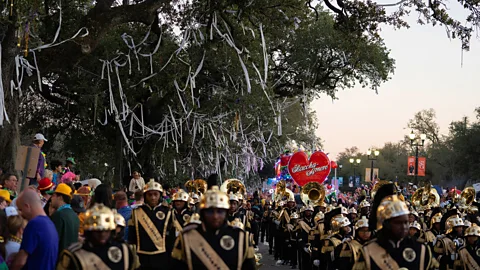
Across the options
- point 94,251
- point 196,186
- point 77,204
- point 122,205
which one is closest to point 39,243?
point 94,251

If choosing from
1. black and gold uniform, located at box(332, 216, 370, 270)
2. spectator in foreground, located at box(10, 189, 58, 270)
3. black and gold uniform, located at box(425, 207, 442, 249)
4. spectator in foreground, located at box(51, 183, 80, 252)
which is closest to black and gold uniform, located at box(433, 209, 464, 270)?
black and gold uniform, located at box(425, 207, 442, 249)

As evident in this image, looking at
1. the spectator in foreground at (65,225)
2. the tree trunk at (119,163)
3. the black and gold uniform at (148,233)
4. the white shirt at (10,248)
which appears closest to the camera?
the white shirt at (10,248)

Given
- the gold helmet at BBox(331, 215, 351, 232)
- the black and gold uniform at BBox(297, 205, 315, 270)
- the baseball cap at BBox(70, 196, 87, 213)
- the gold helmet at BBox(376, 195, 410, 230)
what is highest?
the gold helmet at BBox(376, 195, 410, 230)

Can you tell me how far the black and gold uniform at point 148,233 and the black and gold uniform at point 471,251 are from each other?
4153mm

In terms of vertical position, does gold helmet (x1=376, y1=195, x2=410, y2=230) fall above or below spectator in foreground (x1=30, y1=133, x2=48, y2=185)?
below

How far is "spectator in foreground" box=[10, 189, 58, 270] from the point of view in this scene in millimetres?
6797

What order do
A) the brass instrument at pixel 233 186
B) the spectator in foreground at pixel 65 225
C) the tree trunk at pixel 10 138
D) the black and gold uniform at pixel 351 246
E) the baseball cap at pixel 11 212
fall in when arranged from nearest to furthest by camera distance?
the baseball cap at pixel 11 212, the spectator in foreground at pixel 65 225, the black and gold uniform at pixel 351 246, the tree trunk at pixel 10 138, the brass instrument at pixel 233 186

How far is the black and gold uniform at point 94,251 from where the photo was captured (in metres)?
6.19

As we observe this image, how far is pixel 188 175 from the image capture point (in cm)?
3397

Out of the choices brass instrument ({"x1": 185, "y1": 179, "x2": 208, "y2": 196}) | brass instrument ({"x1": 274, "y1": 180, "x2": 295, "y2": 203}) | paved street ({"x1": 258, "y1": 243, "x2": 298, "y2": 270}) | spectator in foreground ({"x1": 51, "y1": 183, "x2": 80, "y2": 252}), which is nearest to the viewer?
spectator in foreground ({"x1": 51, "y1": 183, "x2": 80, "y2": 252})

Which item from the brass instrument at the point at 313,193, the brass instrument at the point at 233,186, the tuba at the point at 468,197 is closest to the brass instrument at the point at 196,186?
the brass instrument at the point at 313,193

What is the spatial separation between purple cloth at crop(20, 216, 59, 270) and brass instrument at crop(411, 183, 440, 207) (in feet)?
42.7

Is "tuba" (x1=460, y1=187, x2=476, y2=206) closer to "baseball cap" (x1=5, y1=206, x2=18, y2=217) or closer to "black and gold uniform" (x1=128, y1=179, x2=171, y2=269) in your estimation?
"black and gold uniform" (x1=128, y1=179, x2=171, y2=269)

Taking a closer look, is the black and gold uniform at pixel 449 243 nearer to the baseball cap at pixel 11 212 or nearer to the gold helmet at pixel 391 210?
the gold helmet at pixel 391 210
